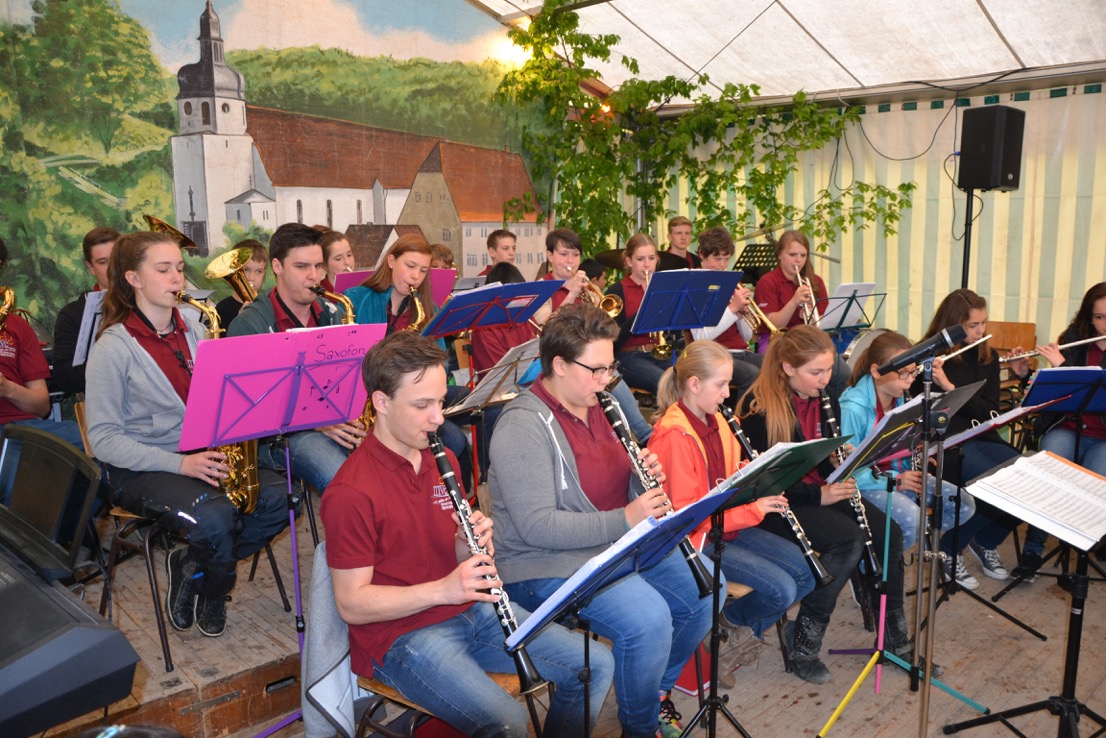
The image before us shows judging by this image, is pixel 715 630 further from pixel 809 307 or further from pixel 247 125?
pixel 247 125

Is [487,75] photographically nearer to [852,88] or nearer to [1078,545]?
[852,88]

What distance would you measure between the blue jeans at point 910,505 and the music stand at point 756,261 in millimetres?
3585

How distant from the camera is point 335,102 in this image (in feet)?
23.2

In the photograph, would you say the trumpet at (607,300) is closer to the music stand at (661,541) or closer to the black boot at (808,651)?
the black boot at (808,651)

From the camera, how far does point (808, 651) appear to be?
351 cm

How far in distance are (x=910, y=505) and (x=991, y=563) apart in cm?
104

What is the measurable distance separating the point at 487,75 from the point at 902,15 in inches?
147

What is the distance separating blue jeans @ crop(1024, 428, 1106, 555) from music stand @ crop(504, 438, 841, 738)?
2581mm

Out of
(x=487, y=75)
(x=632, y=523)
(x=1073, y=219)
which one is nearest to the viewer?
(x=632, y=523)

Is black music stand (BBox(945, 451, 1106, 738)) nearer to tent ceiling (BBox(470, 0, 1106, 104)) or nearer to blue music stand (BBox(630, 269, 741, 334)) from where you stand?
blue music stand (BBox(630, 269, 741, 334))

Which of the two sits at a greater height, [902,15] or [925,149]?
[902,15]

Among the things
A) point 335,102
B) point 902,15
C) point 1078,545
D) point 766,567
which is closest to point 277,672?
point 766,567

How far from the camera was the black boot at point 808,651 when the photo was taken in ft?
11.5

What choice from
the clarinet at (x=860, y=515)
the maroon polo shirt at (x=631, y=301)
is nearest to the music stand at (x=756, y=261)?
the maroon polo shirt at (x=631, y=301)
